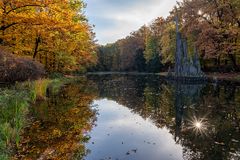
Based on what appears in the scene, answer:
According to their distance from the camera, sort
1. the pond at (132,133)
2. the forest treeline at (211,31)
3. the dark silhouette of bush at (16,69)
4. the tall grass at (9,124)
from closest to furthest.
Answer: the tall grass at (9,124)
the pond at (132,133)
the dark silhouette of bush at (16,69)
the forest treeline at (211,31)

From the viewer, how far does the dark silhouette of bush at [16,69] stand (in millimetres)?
19000

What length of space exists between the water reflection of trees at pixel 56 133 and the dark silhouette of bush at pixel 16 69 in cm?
325

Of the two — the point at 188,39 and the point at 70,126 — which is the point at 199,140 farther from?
the point at 188,39

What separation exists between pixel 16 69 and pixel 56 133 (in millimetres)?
10250

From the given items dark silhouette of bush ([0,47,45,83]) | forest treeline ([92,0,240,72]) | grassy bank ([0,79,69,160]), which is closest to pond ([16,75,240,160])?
grassy bank ([0,79,69,160])

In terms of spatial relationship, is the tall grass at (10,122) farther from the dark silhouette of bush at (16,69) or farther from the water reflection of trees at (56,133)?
the dark silhouette of bush at (16,69)

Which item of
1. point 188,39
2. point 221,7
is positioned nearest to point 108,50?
point 188,39

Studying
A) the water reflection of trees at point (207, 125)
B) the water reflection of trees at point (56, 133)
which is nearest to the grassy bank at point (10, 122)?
the water reflection of trees at point (56, 133)

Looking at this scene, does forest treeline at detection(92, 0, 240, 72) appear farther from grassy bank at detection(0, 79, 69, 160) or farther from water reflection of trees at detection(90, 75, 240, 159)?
grassy bank at detection(0, 79, 69, 160)

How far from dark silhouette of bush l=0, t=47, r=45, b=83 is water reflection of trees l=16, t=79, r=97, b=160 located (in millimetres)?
3248

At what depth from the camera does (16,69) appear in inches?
811

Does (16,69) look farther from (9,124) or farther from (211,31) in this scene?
(211,31)

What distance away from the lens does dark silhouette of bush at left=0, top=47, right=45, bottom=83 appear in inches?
748

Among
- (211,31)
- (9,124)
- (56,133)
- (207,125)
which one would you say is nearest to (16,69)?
(56,133)
